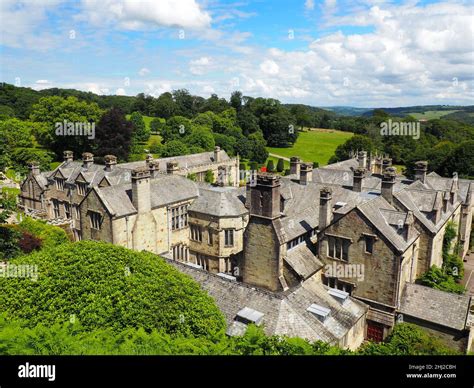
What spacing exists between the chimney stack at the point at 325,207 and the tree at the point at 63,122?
64.8 metres

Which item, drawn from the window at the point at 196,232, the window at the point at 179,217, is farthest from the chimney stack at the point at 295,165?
the window at the point at 179,217

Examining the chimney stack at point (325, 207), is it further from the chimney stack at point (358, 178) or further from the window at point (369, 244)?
the chimney stack at point (358, 178)

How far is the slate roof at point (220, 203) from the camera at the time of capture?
39.2 metres

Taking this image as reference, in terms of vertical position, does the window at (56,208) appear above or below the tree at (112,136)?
below

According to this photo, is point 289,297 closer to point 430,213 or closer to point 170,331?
point 170,331

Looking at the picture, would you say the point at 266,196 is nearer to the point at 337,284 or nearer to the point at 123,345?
the point at 337,284

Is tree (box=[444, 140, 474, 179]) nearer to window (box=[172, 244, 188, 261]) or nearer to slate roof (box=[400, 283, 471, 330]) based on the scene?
slate roof (box=[400, 283, 471, 330])

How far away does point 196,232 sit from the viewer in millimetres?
41562

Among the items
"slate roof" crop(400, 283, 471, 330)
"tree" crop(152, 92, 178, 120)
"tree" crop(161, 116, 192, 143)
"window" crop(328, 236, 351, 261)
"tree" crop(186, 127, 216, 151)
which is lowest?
"slate roof" crop(400, 283, 471, 330)

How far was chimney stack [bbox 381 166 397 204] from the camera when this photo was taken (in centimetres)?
3450

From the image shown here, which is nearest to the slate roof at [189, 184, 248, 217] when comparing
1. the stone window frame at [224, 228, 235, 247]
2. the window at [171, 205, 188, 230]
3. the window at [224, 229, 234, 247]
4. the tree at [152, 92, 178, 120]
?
the window at [171, 205, 188, 230]

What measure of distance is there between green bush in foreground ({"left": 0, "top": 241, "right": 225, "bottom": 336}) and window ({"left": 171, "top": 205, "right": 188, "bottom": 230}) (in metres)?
19.8

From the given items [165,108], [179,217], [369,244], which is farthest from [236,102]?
[369,244]
